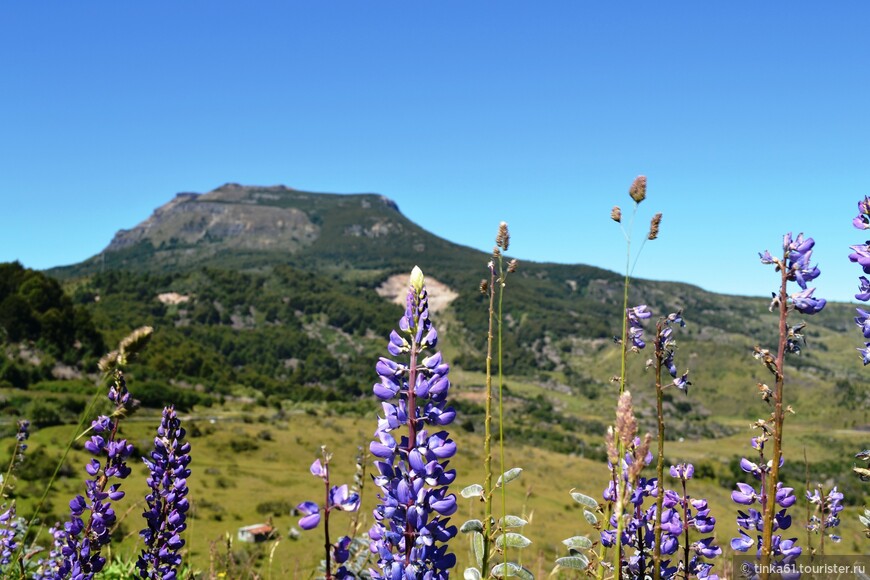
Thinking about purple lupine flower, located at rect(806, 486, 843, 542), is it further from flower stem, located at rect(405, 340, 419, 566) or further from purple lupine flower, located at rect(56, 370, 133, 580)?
purple lupine flower, located at rect(56, 370, 133, 580)

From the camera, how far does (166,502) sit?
3031mm

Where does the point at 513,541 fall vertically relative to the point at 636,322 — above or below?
below

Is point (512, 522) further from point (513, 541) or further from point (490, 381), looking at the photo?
point (490, 381)

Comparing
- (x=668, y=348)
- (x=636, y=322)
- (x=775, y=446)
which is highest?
(x=636, y=322)

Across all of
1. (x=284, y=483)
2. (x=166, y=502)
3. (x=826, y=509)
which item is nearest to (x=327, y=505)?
(x=166, y=502)

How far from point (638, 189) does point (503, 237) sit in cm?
64

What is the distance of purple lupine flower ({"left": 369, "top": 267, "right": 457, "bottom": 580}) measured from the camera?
1.91m

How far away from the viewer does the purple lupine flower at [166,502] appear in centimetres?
298

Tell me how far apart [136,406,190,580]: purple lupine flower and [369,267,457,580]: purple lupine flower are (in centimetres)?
148

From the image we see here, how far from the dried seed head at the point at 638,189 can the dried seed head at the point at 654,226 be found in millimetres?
129

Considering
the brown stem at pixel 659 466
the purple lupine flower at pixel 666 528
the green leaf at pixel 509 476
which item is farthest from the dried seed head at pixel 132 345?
the purple lupine flower at pixel 666 528

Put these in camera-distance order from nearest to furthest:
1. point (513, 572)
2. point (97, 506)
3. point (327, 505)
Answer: point (327, 505) < point (513, 572) < point (97, 506)

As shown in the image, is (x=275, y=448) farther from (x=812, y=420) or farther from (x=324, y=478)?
(x=812, y=420)

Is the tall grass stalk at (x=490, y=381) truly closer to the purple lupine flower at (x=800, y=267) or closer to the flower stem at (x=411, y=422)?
the flower stem at (x=411, y=422)
